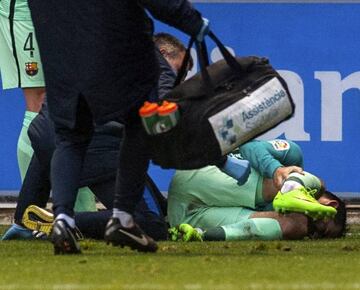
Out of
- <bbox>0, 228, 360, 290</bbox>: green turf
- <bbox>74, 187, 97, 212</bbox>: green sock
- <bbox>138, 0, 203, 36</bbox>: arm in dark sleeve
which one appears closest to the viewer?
<bbox>0, 228, 360, 290</bbox>: green turf

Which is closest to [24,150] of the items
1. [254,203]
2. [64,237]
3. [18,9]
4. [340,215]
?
[18,9]

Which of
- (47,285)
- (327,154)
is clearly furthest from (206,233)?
(47,285)

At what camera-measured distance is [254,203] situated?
378 inches

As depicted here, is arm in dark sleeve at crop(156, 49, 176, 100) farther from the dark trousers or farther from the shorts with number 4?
the dark trousers

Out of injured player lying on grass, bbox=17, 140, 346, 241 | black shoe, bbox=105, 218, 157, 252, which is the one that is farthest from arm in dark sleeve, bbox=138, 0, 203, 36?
injured player lying on grass, bbox=17, 140, 346, 241

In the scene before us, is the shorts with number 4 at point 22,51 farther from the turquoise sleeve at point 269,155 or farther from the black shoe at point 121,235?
the black shoe at point 121,235

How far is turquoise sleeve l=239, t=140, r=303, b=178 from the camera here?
9.49 meters

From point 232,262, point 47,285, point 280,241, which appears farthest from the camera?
point 280,241

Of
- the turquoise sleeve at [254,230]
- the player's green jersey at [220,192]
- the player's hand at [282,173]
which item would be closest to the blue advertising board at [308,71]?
the player's green jersey at [220,192]

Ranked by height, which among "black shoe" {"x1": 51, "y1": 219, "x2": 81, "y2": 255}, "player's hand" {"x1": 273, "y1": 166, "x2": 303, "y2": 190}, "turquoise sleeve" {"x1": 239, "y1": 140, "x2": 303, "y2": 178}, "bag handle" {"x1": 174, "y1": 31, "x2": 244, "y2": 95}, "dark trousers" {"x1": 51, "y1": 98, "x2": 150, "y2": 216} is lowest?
"player's hand" {"x1": 273, "y1": 166, "x2": 303, "y2": 190}

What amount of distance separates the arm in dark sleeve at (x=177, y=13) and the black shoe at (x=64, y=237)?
40.2 inches

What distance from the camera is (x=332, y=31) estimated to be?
11102mm

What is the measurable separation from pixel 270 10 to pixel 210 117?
12.8ft

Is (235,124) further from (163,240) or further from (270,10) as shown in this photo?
(270,10)
